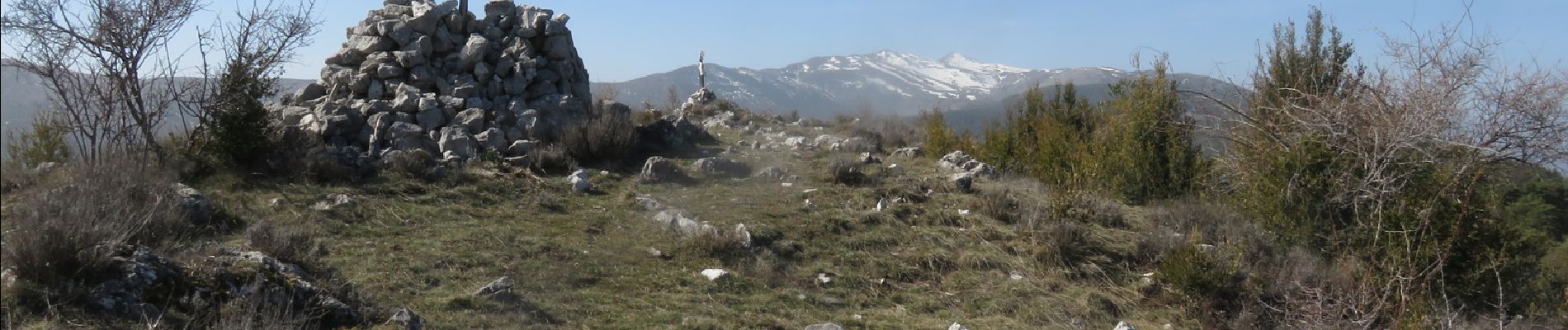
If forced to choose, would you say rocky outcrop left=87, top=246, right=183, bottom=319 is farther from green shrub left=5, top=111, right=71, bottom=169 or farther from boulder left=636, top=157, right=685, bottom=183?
boulder left=636, top=157, right=685, bottom=183

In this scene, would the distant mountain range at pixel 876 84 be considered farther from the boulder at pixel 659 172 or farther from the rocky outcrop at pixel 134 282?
the rocky outcrop at pixel 134 282

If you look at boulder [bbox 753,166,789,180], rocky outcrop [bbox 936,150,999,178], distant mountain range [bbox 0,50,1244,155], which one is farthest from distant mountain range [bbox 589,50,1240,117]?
boulder [bbox 753,166,789,180]

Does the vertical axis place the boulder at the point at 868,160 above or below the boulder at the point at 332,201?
below

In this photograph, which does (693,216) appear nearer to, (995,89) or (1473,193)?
(1473,193)

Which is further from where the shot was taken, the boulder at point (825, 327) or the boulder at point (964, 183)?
the boulder at point (964, 183)

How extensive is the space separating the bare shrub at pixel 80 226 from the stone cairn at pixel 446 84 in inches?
178

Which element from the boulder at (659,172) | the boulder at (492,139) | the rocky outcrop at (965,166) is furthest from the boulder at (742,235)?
the rocky outcrop at (965,166)

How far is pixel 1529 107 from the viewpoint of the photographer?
7.15m

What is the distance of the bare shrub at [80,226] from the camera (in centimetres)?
386

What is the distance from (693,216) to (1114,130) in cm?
608

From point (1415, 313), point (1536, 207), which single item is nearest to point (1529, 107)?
point (1415, 313)

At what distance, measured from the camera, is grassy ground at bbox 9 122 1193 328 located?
6.00 meters

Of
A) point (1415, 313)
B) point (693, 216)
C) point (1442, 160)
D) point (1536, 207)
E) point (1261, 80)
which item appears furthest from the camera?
point (1536, 207)

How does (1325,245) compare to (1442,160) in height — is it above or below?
below
